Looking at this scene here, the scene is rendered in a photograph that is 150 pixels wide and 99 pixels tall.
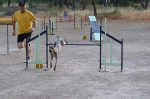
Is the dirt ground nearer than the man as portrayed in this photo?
Yes

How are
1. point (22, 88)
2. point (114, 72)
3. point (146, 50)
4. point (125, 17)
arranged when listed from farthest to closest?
point (125, 17)
point (146, 50)
point (114, 72)
point (22, 88)

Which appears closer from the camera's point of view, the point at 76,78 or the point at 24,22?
the point at 76,78

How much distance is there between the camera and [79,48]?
53.8 feet

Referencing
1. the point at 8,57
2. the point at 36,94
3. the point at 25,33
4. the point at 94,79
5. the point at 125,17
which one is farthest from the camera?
the point at 125,17

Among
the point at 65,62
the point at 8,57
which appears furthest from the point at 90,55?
the point at 8,57

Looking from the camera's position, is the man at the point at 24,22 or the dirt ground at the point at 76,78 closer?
the dirt ground at the point at 76,78

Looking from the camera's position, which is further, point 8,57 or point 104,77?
point 8,57

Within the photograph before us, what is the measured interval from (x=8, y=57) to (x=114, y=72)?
4236 millimetres

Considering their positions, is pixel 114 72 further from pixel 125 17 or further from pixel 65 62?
pixel 125 17

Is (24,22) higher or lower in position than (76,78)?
higher

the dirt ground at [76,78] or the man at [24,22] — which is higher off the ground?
the man at [24,22]

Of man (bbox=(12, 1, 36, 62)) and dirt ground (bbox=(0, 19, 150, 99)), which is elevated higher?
man (bbox=(12, 1, 36, 62))

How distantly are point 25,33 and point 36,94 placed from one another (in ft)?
14.1

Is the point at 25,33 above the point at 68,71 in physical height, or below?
above
